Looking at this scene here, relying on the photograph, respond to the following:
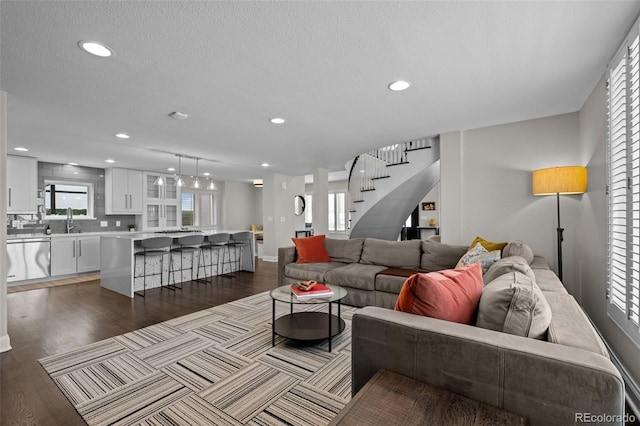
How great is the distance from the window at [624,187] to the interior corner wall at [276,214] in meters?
6.57

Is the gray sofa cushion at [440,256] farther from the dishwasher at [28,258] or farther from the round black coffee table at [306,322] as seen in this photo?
the dishwasher at [28,258]

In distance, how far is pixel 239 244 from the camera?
643 cm

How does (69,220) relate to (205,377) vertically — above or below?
above

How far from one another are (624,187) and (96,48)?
3.77m

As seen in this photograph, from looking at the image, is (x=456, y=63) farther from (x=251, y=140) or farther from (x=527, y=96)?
(x=251, y=140)

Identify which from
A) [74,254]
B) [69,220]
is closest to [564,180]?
[74,254]

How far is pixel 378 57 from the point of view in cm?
223

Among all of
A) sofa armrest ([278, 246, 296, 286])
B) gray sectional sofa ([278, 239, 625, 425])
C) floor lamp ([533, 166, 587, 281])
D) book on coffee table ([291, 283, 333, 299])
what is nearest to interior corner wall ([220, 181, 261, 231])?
sofa armrest ([278, 246, 296, 286])

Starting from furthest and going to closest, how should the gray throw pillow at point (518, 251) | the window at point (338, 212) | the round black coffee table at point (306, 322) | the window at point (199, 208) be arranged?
the window at point (338, 212) < the window at point (199, 208) < the gray throw pillow at point (518, 251) < the round black coffee table at point (306, 322)

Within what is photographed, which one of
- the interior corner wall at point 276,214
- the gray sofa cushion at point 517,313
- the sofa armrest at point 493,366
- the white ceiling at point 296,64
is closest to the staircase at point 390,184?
the white ceiling at point 296,64

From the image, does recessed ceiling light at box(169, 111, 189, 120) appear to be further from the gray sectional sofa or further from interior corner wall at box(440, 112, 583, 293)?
interior corner wall at box(440, 112, 583, 293)

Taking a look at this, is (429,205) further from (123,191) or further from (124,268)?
(123,191)

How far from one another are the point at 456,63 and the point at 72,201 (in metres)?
7.72

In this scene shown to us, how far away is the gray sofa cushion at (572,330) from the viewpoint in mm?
1180
